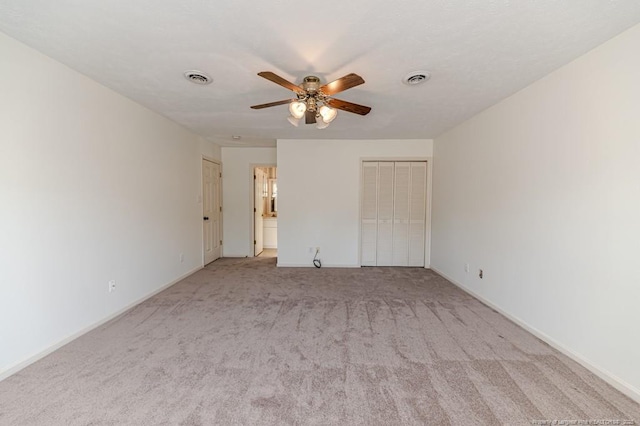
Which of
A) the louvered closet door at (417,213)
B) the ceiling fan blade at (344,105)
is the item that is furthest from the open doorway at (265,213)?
the ceiling fan blade at (344,105)

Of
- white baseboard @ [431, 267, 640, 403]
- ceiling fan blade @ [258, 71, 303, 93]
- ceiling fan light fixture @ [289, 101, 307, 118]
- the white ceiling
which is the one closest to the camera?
the white ceiling

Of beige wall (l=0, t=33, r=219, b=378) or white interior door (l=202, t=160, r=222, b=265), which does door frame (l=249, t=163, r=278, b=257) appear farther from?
beige wall (l=0, t=33, r=219, b=378)

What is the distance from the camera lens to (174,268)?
12.8ft

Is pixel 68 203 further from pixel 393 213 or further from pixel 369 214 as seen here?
pixel 393 213

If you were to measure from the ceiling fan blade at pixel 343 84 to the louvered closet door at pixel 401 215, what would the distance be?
3061mm

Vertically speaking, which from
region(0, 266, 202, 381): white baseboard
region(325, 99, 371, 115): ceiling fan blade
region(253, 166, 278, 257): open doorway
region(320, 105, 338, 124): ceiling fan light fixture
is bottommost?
region(0, 266, 202, 381): white baseboard

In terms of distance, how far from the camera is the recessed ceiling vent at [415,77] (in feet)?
7.41

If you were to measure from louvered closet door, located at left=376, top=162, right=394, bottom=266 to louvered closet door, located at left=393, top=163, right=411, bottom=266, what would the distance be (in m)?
0.07

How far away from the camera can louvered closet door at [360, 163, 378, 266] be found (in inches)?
192

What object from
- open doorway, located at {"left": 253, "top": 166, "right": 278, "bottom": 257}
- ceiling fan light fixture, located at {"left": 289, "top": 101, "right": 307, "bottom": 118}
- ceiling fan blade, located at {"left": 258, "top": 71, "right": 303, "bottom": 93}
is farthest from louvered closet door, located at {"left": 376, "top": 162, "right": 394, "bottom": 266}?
ceiling fan blade, located at {"left": 258, "top": 71, "right": 303, "bottom": 93}

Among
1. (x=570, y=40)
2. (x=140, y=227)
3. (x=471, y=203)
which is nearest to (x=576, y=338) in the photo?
(x=471, y=203)

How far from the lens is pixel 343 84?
1.99 meters

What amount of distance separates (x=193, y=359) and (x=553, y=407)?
238 cm

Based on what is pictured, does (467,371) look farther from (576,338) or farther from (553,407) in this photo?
(576,338)
